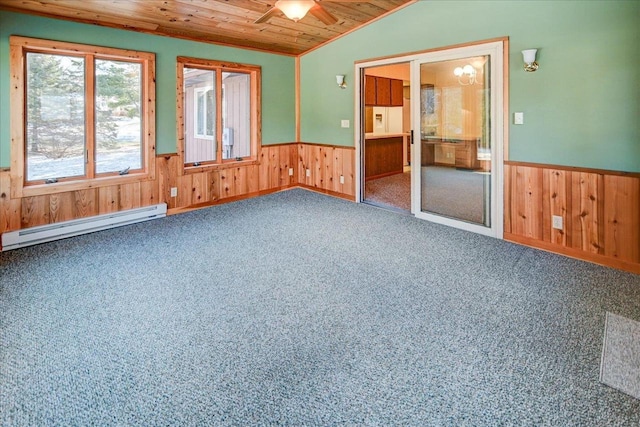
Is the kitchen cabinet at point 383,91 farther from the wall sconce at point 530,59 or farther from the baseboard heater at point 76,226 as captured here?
the baseboard heater at point 76,226

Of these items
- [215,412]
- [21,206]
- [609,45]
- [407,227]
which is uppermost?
[609,45]

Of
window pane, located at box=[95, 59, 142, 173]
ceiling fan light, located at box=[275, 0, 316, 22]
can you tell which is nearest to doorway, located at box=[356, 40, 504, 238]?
ceiling fan light, located at box=[275, 0, 316, 22]

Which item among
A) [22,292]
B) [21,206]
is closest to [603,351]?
[22,292]

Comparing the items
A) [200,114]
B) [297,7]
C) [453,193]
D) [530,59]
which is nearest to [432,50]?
[530,59]

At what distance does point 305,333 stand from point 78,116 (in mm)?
3839

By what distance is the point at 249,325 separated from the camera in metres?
2.47

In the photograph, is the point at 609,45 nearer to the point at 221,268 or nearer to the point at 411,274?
the point at 411,274

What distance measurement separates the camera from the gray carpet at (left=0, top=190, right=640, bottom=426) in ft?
5.76

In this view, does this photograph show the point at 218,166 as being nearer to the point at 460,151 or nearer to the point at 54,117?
the point at 54,117

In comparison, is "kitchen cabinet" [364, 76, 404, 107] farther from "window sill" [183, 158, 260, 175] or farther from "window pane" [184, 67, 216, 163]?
"window pane" [184, 67, 216, 163]

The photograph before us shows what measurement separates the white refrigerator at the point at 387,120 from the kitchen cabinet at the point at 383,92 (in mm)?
659

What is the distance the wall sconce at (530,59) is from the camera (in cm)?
370

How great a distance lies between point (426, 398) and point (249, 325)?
1.16 meters

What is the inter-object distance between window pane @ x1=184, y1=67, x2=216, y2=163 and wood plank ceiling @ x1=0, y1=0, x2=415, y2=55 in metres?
0.61
